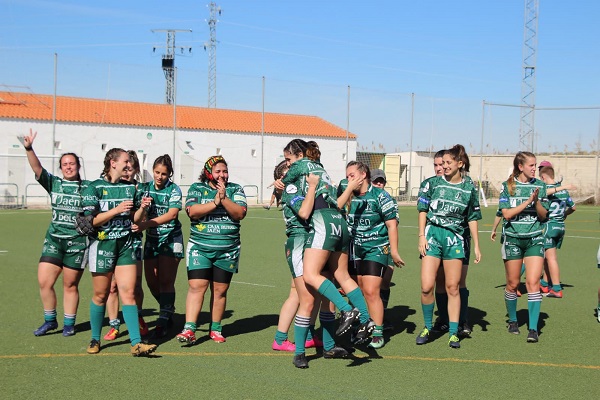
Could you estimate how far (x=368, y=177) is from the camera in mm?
7297

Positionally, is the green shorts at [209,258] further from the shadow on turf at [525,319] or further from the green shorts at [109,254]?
the shadow on turf at [525,319]

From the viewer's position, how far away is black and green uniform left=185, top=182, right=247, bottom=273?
7145 millimetres

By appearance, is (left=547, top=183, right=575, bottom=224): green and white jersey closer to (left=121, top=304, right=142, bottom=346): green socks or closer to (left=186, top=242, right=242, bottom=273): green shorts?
(left=186, top=242, right=242, bottom=273): green shorts

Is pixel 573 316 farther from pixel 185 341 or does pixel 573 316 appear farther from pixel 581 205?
pixel 581 205

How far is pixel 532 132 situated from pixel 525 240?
108 feet

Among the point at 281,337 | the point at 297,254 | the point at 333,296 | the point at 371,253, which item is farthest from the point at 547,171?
the point at 333,296

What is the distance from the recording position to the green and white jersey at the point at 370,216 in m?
7.32

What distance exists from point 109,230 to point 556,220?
7.18 m

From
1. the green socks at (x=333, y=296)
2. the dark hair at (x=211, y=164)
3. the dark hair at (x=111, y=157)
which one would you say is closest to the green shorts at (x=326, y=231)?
the green socks at (x=333, y=296)

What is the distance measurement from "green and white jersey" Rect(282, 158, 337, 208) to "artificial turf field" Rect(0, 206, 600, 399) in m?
1.49

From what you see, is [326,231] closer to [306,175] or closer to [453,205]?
[306,175]

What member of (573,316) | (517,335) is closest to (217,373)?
(517,335)

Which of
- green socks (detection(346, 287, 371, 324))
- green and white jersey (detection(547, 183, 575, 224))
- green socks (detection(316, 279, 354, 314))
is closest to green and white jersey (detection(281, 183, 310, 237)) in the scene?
green socks (detection(316, 279, 354, 314))

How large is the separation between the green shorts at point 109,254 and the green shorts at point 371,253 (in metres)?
2.17
